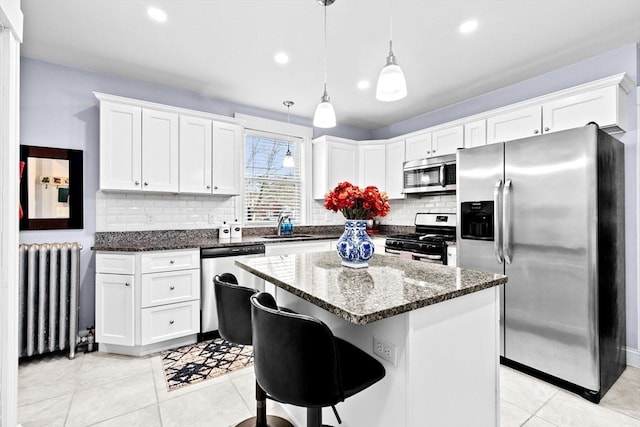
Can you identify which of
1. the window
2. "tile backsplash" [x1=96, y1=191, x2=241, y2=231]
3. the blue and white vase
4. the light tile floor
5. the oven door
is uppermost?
the window

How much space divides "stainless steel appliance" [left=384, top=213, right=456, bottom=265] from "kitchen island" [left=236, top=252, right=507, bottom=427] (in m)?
1.71

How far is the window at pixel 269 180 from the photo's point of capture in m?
4.20

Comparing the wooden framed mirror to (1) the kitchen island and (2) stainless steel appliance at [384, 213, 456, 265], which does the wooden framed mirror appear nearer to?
(1) the kitchen island

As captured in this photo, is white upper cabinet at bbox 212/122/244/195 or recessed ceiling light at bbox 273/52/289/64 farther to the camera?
white upper cabinet at bbox 212/122/244/195

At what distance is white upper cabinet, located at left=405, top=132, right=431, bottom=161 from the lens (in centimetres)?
402

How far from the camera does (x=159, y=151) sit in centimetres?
318

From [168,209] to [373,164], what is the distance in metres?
2.84

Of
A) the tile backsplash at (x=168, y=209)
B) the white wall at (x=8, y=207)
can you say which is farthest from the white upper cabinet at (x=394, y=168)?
the white wall at (x=8, y=207)

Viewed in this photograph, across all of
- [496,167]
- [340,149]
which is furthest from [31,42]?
[496,167]

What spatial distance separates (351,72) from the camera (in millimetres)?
3166

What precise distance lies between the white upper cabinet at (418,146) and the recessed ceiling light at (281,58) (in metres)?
2.05

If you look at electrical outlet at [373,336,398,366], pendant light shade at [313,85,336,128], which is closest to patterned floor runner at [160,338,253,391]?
electrical outlet at [373,336,398,366]

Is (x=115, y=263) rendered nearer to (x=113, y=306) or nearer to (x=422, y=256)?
(x=113, y=306)

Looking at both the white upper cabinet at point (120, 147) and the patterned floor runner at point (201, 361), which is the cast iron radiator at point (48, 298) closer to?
the white upper cabinet at point (120, 147)
